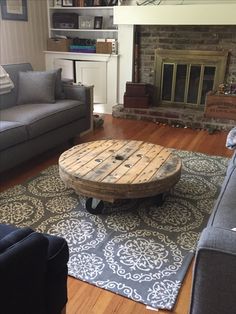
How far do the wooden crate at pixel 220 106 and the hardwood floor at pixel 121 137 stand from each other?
0.25 meters

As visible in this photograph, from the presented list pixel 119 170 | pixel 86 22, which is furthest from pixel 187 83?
pixel 119 170

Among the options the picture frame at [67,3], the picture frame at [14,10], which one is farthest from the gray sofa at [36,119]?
the picture frame at [67,3]

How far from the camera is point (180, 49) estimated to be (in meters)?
4.34

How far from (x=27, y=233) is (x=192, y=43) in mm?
3884

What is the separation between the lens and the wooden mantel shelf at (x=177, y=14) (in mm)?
3749

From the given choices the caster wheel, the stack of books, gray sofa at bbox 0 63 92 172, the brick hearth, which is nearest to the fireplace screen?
the brick hearth

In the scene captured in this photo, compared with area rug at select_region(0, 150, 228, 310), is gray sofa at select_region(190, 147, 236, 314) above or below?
above

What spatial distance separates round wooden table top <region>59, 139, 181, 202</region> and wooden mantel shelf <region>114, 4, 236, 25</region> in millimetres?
2104

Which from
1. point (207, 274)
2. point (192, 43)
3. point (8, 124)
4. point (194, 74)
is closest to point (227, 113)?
point (194, 74)

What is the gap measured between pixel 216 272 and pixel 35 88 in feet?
9.12

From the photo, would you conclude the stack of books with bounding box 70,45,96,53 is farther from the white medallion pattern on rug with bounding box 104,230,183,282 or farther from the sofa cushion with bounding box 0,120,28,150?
the white medallion pattern on rug with bounding box 104,230,183,282

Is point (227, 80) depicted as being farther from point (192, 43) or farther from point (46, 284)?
point (46, 284)

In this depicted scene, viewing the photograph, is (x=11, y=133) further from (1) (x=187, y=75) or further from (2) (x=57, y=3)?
(2) (x=57, y=3)

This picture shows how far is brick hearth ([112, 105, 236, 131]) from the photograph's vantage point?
4031 mm
